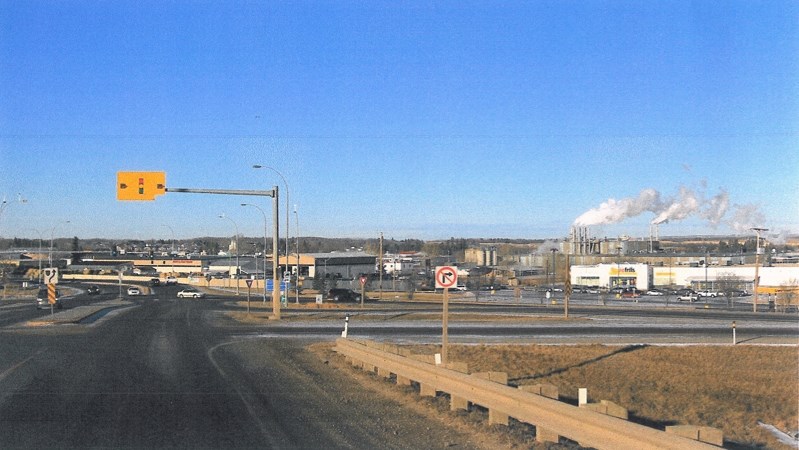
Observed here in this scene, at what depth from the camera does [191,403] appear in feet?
45.6

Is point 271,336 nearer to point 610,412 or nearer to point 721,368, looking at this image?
point 721,368

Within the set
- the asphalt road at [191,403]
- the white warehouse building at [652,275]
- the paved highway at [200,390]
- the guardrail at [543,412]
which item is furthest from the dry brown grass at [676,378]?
the white warehouse building at [652,275]

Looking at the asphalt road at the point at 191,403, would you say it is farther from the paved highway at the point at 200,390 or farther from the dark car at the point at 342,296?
the dark car at the point at 342,296

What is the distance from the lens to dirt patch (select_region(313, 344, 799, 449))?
560 inches

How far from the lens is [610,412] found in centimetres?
934

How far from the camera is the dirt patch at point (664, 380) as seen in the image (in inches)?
560

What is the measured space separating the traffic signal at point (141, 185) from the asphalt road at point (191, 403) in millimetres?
7002

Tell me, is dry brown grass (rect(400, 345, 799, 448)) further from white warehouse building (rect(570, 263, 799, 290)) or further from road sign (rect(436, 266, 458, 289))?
white warehouse building (rect(570, 263, 799, 290))

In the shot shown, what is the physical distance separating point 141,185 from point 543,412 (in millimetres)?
23847

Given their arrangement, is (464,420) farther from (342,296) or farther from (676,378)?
(342,296)

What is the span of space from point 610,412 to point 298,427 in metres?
4.59

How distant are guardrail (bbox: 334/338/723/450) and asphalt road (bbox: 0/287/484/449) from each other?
2.59ft

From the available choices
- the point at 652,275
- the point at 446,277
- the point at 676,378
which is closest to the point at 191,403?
the point at 446,277

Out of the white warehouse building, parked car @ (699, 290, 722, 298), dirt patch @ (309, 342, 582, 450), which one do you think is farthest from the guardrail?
the white warehouse building
